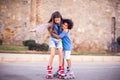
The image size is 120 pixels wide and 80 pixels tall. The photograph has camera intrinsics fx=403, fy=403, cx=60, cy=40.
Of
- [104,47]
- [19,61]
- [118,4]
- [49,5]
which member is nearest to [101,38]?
[104,47]

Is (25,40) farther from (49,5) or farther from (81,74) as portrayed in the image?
(81,74)

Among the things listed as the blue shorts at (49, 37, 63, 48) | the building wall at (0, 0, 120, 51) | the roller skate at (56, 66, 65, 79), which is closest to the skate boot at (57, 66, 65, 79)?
the roller skate at (56, 66, 65, 79)

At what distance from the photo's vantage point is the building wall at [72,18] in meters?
24.3

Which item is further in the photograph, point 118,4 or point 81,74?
point 118,4

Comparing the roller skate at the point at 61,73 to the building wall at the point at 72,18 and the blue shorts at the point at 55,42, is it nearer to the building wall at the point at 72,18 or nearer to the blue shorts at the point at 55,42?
the blue shorts at the point at 55,42

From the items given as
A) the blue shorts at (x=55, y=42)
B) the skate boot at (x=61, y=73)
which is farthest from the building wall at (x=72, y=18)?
the skate boot at (x=61, y=73)

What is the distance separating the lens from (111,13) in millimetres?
25891

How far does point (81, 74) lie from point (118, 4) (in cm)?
1585

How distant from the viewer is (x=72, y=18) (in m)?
24.8

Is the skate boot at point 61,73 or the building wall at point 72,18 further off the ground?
the building wall at point 72,18

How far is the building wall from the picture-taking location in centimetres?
2431

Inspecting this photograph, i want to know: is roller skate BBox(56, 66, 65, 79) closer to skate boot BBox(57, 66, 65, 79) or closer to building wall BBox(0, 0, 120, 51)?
skate boot BBox(57, 66, 65, 79)

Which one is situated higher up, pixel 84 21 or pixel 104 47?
pixel 84 21

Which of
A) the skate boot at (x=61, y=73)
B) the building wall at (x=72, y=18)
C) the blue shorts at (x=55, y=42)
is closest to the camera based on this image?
the skate boot at (x=61, y=73)
